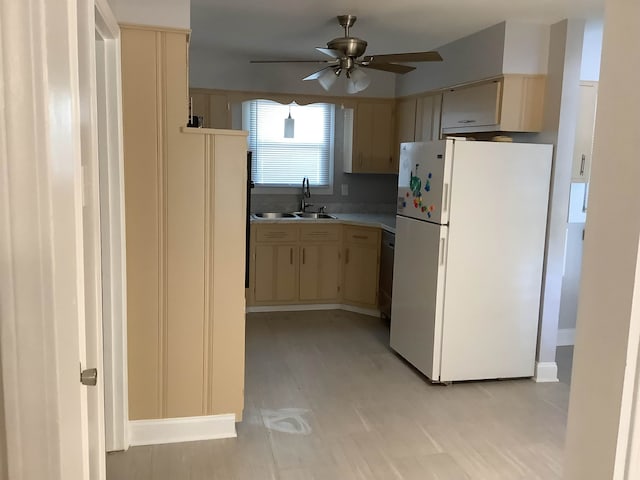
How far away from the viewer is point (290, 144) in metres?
5.69

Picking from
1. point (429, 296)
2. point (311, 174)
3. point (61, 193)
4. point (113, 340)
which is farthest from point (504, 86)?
point (61, 193)

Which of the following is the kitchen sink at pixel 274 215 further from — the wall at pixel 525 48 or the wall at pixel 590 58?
the wall at pixel 590 58

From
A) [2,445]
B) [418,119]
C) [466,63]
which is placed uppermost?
[466,63]

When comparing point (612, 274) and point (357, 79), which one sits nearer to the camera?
point (612, 274)

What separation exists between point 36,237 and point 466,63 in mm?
3863

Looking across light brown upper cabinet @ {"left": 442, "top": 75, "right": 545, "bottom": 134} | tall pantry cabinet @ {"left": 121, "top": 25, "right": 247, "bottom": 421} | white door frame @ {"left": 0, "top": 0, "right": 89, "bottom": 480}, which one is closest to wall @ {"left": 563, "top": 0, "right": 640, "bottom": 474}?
white door frame @ {"left": 0, "top": 0, "right": 89, "bottom": 480}

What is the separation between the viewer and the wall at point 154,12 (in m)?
2.54

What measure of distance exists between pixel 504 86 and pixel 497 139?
405 millimetres

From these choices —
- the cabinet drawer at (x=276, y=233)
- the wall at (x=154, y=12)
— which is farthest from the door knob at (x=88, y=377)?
the cabinet drawer at (x=276, y=233)

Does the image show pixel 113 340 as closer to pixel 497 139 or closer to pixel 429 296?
pixel 429 296

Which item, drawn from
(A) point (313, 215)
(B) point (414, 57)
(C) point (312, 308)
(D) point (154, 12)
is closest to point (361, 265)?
(C) point (312, 308)

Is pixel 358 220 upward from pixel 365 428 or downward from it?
upward

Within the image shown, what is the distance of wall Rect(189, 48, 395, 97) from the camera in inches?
199

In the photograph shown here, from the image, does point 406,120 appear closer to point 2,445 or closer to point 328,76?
point 328,76
